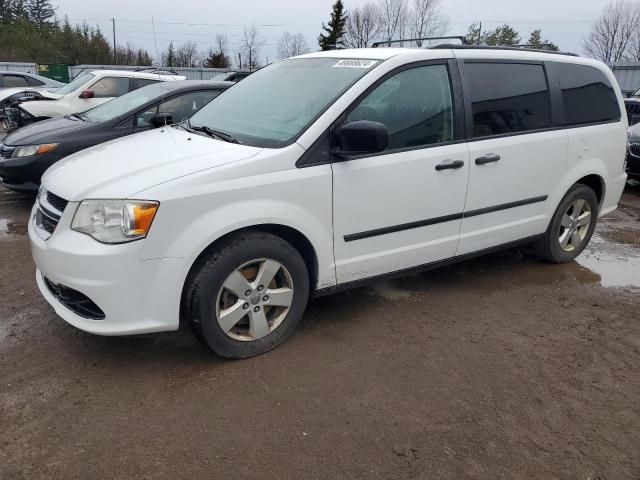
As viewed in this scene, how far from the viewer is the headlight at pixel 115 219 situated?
271 cm

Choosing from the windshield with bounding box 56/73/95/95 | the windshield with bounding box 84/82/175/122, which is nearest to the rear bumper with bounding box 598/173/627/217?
the windshield with bounding box 84/82/175/122

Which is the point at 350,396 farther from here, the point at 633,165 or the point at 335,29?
the point at 335,29

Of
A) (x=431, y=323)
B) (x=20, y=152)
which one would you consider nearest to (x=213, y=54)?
(x=20, y=152)

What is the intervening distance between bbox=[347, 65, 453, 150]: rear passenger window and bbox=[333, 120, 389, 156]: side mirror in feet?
0.76

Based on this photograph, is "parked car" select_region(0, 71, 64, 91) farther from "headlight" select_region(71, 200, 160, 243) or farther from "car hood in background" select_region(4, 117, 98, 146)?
"headlight" select_region(71, 200, 160, 243)

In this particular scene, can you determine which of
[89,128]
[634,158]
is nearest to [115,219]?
[89,128]

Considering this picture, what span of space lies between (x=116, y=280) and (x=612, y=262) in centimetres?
465

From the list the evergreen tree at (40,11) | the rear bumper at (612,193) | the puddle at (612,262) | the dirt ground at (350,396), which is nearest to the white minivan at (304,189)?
the dirt ground at (350,396)

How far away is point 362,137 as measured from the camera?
3074mm

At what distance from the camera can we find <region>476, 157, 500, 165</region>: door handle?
384 cm

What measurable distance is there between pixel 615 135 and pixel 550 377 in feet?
9.32

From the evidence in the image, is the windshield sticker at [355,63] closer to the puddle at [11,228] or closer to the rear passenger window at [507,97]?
the rear passenger window at [507,97]

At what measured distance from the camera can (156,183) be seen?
279 cm

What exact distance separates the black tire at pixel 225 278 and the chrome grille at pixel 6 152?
4.33 m
